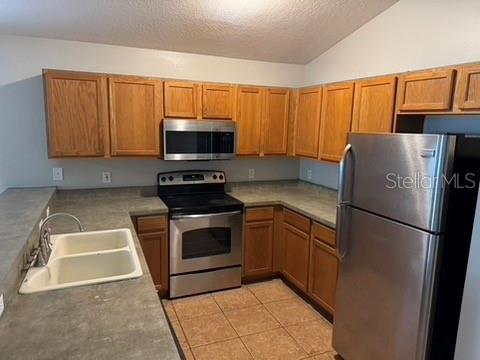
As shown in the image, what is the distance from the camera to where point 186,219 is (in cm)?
293

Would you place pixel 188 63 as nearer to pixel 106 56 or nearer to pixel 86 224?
pixel 106 56

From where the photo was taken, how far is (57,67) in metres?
2.84

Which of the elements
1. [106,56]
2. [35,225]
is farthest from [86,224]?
[106,56]

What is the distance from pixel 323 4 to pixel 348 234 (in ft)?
5.70

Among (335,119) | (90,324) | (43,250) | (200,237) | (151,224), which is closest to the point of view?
(90,324)

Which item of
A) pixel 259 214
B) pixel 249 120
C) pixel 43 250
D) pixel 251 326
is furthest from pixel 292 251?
pixel 43 250

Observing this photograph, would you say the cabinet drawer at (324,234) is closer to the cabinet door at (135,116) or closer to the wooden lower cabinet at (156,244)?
the wooden lower cabinet at (156,244)

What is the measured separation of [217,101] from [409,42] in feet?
5.47

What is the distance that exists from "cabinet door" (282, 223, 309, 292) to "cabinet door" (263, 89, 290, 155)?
838 millimetres

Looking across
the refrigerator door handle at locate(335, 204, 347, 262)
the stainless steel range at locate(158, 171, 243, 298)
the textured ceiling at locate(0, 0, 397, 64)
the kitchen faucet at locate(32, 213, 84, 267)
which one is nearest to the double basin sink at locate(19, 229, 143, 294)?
the kitchen faucet at locate(32, 213, 84, 267)

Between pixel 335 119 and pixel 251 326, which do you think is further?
pixel 335 119

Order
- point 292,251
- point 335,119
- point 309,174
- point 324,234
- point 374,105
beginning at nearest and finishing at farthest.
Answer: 1. point 374,105
2. point 324,234
3. point 335,119
4. point 292,251
5. point 309,174

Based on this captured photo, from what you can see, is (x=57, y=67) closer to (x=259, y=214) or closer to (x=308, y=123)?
(x=259, y=214)

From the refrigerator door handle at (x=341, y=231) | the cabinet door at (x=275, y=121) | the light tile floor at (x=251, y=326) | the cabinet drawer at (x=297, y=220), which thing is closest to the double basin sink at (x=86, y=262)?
the light tile floor at (x=251, y=326)
